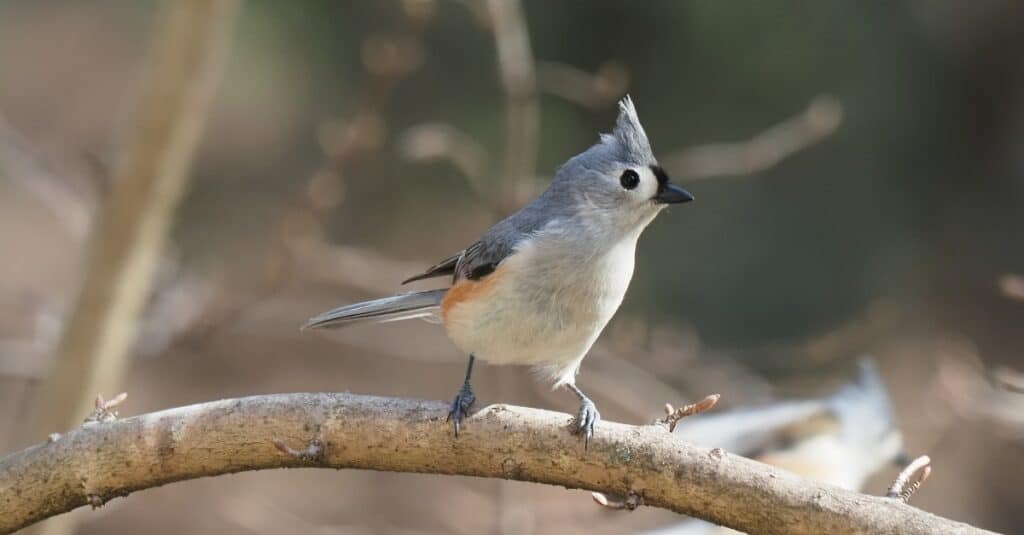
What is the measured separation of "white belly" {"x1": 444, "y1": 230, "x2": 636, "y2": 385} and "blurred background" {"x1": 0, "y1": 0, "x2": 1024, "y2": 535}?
107 inches

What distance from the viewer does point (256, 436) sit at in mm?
2322

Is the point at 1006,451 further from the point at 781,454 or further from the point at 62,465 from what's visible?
the point at 62,465

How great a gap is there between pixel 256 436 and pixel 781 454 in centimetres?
188

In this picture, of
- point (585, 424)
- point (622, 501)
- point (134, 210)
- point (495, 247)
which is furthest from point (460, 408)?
point (134, 210)

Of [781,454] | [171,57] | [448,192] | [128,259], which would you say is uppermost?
[448,192]

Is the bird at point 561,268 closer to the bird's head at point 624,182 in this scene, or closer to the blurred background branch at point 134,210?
the bird's head at point 624,182

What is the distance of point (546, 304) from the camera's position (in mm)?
2752

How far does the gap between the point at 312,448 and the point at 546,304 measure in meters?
0.73

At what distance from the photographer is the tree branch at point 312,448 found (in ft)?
7.45

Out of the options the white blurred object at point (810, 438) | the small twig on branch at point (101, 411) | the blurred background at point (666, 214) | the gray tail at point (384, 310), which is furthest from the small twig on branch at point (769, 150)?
the small twig on branch at point (101, 411)

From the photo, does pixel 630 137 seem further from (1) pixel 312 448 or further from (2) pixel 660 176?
(1) pixel 312 448

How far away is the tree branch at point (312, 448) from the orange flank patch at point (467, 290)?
518 millimetres

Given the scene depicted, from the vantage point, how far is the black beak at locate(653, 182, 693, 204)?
2.77 meters

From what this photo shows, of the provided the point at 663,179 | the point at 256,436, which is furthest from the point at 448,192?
the point at 256,436
